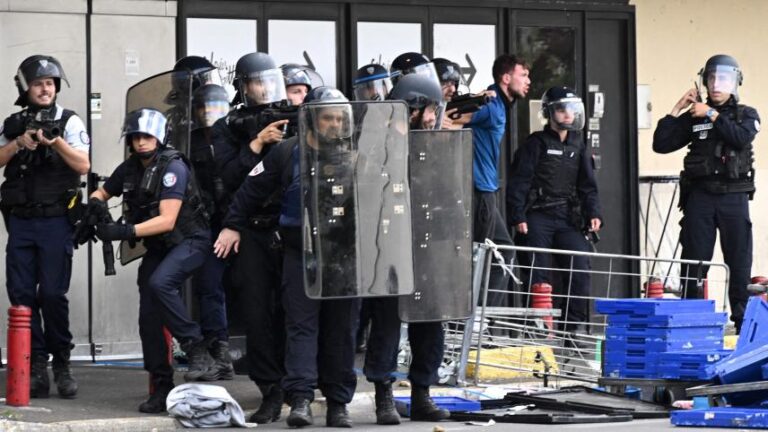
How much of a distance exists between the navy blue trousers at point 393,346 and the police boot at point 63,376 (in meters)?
1.96

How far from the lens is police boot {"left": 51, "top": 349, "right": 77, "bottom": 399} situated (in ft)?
36.0

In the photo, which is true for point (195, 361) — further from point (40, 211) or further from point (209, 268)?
point (40, 211)

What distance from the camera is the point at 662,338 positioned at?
11133 millimetres

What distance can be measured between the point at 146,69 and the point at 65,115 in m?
2.29

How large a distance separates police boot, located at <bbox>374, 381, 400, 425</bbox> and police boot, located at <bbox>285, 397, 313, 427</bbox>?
1.64ft

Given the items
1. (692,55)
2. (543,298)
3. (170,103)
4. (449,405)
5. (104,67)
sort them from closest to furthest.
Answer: (449,405) → (170,103) → (543,298) → (104,67) → (692,55)

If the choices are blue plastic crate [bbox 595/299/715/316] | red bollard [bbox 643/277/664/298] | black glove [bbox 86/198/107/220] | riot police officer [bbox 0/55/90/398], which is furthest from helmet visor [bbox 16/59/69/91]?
red bollard [bbox 643/277/664/298]

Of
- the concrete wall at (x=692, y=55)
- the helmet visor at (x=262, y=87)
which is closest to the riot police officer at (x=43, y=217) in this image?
the helmet visor at (x=262, y=87)

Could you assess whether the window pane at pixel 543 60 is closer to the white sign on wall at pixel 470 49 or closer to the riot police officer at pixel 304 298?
the white sign on wall at pixel 470 49

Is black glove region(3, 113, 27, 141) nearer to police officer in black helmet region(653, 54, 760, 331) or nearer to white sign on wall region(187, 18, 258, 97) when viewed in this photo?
white sign on wall region(187, 18, 258, 97)

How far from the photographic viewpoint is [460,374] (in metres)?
11.9

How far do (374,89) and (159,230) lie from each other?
85.7 inches

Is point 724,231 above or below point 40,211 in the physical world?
below

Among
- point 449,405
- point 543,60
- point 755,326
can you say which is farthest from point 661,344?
point 543,60
